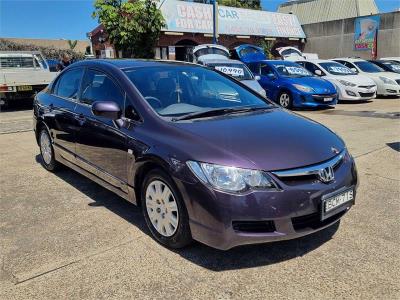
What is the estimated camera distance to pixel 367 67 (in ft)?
54.4

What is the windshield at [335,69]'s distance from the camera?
14.6 metres

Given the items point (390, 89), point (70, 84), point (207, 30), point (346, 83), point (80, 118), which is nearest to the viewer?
point (80, 118)

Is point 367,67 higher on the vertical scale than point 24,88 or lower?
higher

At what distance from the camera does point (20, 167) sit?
244 inches

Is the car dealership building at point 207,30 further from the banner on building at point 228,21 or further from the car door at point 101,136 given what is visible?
the car door at point 101,136

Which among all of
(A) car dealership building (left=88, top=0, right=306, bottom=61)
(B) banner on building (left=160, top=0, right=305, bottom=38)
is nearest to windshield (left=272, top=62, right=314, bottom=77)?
(A) car dealership building (left=88, top=0, right=306, bottom=61)

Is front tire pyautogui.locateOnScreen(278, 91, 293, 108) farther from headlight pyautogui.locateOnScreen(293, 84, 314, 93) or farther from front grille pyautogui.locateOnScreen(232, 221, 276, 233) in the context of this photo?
front grille pyautogui.locateOnScreen(232, 221, 276, 233)

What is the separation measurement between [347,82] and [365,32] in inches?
725

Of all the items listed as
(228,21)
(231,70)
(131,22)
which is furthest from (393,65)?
(228,21)

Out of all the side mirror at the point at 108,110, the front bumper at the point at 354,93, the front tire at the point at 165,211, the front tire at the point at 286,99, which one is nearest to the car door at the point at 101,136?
the side mirror at the point at 108,110

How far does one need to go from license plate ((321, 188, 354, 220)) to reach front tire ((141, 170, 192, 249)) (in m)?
1.03

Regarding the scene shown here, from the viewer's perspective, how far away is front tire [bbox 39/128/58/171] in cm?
563

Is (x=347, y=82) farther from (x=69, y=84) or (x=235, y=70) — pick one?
(x=69, y=84)

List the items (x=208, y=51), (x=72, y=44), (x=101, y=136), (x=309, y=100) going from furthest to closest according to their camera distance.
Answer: (x=72, y=44) → (x=208, y=51) → (x=309, y=100) → (x=101, y=136)
